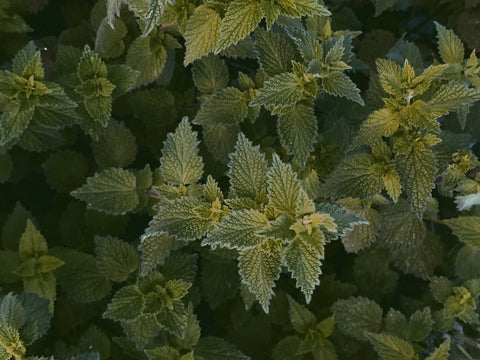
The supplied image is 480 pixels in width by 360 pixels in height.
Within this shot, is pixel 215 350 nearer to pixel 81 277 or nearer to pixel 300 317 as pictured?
pixel 300 317

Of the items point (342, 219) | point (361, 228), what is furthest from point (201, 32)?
point (361, 228)

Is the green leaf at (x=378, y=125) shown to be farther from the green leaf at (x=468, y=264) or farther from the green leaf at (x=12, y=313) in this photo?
the green leaf at (x=12, y=313)

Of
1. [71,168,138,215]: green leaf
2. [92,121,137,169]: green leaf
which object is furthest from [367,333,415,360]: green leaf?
[92,121,137,169]: green leaf

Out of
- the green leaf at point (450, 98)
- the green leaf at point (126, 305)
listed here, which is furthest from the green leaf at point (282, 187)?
the green leaf at point (126, 305)

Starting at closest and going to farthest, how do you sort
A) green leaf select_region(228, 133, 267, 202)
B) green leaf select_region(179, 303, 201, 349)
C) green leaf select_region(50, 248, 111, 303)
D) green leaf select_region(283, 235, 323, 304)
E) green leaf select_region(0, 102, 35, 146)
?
green leaf select_region(283, 235, 323, 304)
green leaf select_region(228, 133, 267, 202)
green leaf select_region(0, 102, 35, 146)
green leaf select_region(179, 303, 201, 349)
green leaf select_region(50, 248, 111, 303)

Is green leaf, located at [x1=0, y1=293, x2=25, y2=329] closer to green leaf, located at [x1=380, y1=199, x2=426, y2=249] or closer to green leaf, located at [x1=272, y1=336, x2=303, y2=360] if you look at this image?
green leaf, located at [x1=272, y1=336, x2=303, y2=360]

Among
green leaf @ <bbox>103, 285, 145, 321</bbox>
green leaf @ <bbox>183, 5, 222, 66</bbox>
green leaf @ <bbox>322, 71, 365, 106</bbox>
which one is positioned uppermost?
green leaf @ <bbox>183, 5, 222, 66</bbox>
